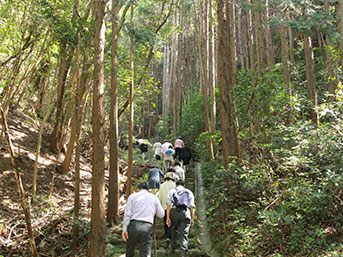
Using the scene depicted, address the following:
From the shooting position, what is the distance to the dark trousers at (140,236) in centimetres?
445

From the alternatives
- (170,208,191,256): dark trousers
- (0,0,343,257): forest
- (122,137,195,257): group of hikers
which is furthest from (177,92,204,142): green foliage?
(170,208,191,256): dark trousers

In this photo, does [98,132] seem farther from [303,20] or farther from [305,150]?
[303,20]

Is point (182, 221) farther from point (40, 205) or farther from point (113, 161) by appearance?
point (40, 205)

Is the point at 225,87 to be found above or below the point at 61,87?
below

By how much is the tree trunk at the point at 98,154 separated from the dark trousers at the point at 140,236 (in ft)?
2.90

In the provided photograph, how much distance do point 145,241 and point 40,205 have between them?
4.42m

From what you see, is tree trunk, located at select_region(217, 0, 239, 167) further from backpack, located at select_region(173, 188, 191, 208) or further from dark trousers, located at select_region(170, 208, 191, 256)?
dark trousers, located at select_region(170, 208, 191, 256)

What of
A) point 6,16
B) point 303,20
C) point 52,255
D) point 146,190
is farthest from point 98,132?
point 303,20

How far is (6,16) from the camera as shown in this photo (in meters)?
7.54

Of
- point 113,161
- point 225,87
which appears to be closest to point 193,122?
point 225,87

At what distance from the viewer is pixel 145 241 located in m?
4.47

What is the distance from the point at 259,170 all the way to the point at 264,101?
2.14m

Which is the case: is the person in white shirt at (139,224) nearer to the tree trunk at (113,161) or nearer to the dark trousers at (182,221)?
the dark trousers at (182,221)

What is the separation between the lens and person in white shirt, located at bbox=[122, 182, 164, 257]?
14.6ft
